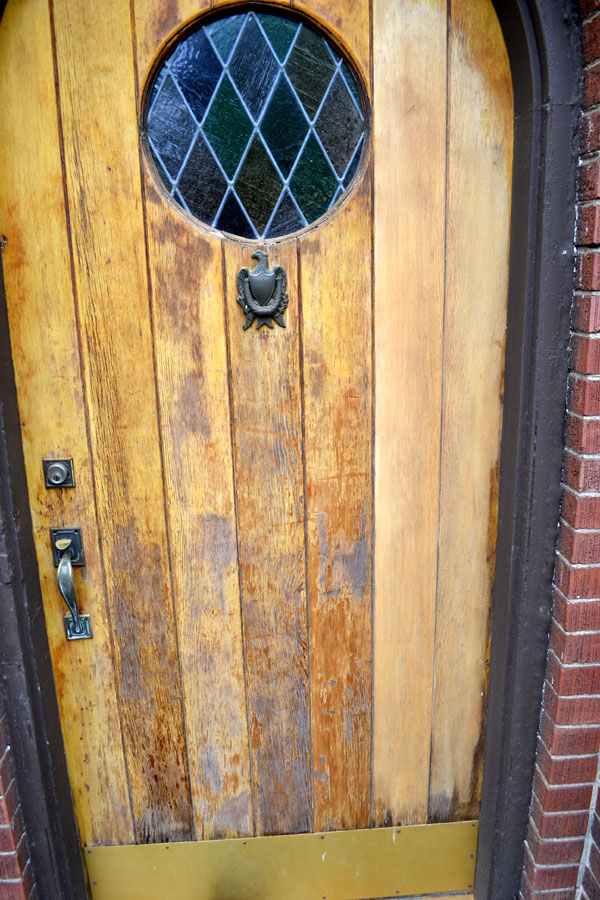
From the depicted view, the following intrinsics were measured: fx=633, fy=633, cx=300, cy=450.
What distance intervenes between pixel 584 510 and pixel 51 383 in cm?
123

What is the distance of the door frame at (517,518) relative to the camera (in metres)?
1.29

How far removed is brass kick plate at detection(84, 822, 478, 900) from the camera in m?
1.74

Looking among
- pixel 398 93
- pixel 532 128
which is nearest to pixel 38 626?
pixel 398 93

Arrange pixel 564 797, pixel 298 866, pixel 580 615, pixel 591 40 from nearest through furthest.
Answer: pixel 591 40 → pixel 580 615 → pixel 564 797 → pixel 298 866

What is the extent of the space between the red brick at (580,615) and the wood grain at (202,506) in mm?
777

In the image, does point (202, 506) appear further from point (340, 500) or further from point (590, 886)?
point (590, 886)

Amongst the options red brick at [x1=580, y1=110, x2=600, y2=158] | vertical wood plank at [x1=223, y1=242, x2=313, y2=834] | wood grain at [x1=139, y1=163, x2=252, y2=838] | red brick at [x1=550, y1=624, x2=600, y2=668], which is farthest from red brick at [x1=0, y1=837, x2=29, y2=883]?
red brick at [x1=580, y1=110, x2=600, y2=158]

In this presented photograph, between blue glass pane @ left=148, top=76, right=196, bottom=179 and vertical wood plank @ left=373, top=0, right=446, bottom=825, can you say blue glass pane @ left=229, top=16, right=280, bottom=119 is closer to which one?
blue glass pane @ left=148, top=76, right=196, bottom=179

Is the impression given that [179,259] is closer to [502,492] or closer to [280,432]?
[280,432]

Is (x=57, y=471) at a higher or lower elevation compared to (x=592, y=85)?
lower

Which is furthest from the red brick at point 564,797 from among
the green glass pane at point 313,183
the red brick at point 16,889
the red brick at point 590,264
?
the green glass pane at point 313,183

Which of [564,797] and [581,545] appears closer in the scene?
[581,545]

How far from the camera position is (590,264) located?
129 centimetres

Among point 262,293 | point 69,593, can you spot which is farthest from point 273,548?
point 262,293
